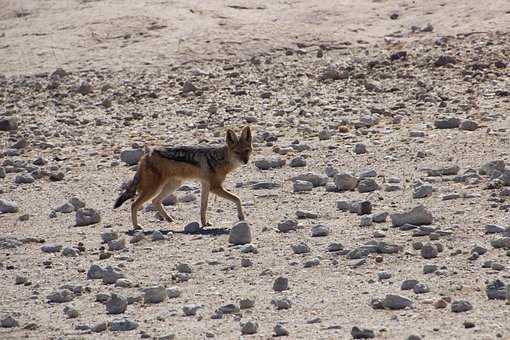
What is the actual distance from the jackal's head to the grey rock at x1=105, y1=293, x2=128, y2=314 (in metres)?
3.88

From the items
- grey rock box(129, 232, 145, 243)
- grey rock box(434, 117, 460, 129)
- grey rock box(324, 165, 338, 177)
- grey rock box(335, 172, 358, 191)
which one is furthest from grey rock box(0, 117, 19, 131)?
grey rock box(129, 232, 145, 243)

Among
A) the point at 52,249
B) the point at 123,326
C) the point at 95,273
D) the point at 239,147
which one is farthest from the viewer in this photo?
the point at 239,147

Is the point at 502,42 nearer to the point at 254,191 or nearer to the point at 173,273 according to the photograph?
the point at 254,191

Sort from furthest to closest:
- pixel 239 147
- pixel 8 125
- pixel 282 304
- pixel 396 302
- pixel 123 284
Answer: pixel 8 125, pixel 239 147, pixel 123 284, pixel 282 304, pixel 396 302

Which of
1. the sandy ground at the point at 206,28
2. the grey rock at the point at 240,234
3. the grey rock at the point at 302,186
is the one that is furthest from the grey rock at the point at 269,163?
the sandy ground at the point at 206,28

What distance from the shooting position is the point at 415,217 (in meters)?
13.0

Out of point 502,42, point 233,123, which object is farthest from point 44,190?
point 502,42

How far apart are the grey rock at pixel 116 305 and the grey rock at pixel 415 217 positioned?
296 cm

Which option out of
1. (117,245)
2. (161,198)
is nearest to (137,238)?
(117,245)

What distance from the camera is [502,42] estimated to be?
23.2 metres

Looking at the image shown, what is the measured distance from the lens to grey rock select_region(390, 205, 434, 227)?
42.5ft

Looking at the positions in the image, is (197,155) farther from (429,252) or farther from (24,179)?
(24,179)

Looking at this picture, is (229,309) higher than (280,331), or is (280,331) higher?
(280,331)

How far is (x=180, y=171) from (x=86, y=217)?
3.48 feet
